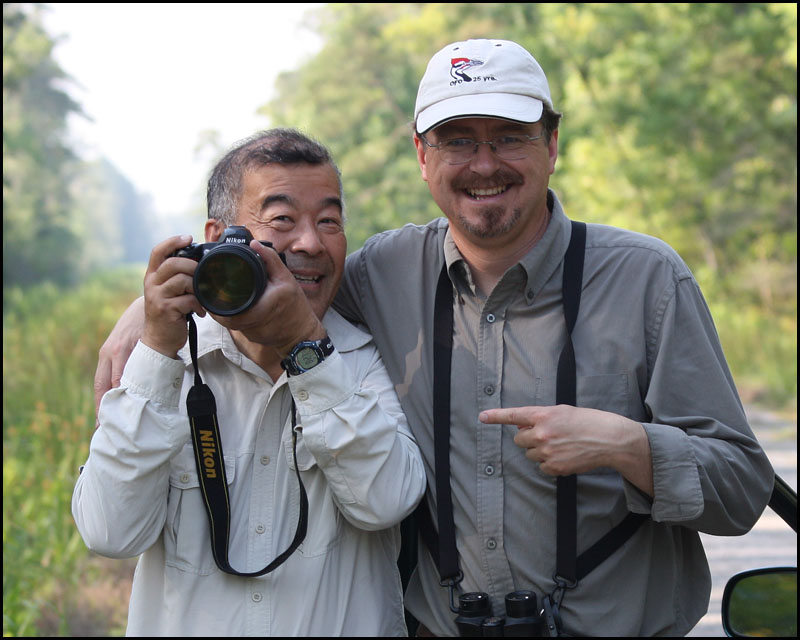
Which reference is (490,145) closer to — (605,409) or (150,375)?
(605,409)

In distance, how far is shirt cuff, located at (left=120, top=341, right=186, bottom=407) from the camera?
214 centimetres

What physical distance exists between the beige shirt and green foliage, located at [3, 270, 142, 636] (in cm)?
248

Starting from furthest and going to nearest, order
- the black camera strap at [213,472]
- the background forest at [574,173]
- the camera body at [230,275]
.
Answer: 1. the background forest at [574,173]
2. the black camera strap at [213,472]
3. the camera body at [230,275]

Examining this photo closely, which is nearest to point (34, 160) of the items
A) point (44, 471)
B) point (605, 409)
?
point (44, 471)

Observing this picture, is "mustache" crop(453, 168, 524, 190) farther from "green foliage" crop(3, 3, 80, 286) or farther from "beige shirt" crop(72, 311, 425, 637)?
"green foliage" crop(3, 3, 80, 286)

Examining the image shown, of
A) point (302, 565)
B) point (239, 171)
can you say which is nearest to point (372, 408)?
point (302, 565)

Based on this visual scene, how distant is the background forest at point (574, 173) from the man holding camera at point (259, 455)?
8.49 ft

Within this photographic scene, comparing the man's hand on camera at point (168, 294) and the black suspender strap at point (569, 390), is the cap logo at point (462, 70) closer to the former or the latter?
the black suspender strap at point (569, 390)

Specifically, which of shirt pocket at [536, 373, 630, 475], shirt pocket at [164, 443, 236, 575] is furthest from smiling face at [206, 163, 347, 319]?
shirt pocket at [536, 373, 630, 475]

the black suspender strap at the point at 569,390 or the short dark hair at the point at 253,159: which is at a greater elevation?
the short dark hair at the point at 253,159

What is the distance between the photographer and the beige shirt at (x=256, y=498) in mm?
2115

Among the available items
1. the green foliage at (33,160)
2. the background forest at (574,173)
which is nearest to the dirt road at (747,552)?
the background forest at (574,173)

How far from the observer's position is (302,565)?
2.23 metres

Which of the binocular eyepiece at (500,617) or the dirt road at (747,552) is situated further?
the dirt road at (747,552)
